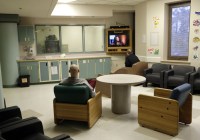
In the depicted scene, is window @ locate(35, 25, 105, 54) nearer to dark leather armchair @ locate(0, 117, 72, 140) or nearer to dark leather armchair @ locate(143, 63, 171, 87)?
dark leather armchair @ locate(143, 63, 171, 87)

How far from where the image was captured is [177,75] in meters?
6.06

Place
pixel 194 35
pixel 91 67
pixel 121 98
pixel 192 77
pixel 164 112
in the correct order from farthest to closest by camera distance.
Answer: pixel 91 67 → pixel 194 35 → pixel 192 77 → pixel 121 98 → pixel 164 112

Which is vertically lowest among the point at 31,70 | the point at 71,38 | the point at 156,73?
the point at 156,73

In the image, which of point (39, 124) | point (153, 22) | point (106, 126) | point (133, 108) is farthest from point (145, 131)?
point (153, 22)

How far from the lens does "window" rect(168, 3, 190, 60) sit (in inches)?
247

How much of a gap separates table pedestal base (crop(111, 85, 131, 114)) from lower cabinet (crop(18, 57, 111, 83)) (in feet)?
12.2

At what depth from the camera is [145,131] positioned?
3.33m

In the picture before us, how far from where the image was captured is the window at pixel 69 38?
776 centimetres

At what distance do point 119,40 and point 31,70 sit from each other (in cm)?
364

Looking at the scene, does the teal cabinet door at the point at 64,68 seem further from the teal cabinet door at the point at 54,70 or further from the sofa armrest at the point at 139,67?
the sofa armrest at the point at 139,67

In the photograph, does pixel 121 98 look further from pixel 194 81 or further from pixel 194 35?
pixel 194 35

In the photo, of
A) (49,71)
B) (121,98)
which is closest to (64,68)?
(49,71)

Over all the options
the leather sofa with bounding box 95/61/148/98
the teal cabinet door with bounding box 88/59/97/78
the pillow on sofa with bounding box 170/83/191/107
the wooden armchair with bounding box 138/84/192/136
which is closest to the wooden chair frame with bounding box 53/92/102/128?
the wooden armchair with bounding box 138/84/192/136

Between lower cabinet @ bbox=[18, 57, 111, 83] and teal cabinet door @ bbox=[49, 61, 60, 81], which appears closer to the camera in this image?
lower cabinet @ bbox=[18, 57, 111, 83]
